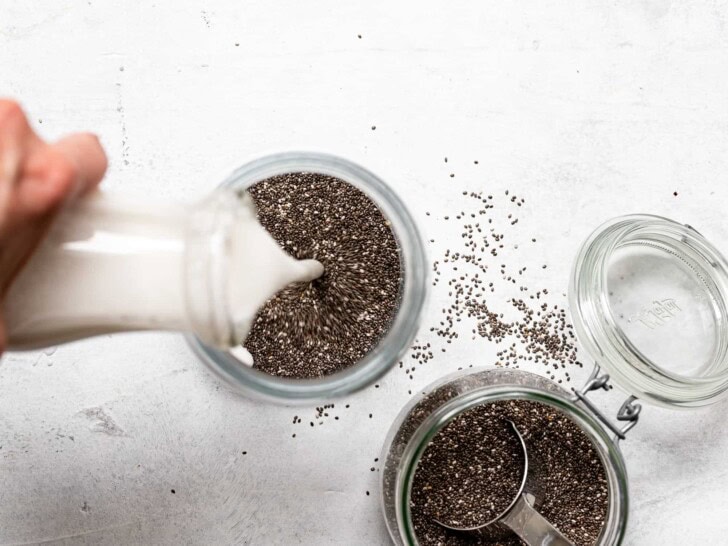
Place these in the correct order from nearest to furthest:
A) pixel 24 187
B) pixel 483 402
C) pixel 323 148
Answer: pixel 24 187
pixel 483 402
pixel 323 148

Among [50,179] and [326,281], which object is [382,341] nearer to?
[326,281]

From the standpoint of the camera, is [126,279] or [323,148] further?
[323,148]

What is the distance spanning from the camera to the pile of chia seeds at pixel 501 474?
41.9 inches

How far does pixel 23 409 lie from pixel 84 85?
534 mm

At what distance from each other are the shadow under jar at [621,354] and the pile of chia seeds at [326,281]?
15 centimetres

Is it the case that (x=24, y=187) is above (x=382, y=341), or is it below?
above

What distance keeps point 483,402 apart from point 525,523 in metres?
0.20

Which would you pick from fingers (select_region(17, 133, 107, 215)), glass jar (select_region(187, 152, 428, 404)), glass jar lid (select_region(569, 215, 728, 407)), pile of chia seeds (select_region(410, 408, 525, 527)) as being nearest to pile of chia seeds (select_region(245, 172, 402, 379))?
glass jar (select_region(187, 152, 428, 404))

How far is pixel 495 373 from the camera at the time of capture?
1072 mm

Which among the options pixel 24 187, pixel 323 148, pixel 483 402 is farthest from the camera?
pixel 323 148

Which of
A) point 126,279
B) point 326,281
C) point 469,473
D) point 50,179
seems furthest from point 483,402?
point 50,179

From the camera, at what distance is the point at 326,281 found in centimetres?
104

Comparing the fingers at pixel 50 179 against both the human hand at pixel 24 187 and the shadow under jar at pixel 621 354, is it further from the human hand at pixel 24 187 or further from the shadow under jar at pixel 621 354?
the shadow under jar at pixel 621 354

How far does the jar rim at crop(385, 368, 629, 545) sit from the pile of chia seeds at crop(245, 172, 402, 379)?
0.16 m
